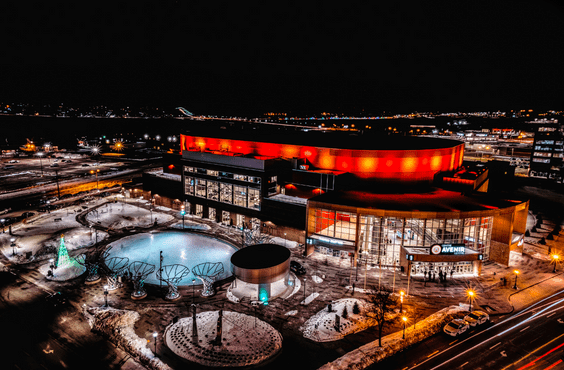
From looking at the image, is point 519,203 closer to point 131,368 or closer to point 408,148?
point 408,148

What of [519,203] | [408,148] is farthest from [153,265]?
[519,203]

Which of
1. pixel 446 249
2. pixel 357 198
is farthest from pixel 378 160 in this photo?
pixel 446 249

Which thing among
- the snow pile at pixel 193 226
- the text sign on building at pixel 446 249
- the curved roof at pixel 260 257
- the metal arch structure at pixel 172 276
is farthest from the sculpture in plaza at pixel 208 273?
the text sign on building at pixel 446 249

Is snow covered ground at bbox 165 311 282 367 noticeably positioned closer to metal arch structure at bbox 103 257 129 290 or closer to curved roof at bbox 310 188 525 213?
metal arch structure at bbox 103 257 129 290

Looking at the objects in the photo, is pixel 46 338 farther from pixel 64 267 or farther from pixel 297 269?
pixel 297 269

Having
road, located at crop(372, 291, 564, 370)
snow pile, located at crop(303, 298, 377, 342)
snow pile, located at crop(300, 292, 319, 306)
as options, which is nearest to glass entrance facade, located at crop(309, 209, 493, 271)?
snow pile, located at crop(300, 292, 319, 306)

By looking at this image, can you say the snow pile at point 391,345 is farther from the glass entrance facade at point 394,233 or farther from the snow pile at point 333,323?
the glass entrance facade at point 394,233
